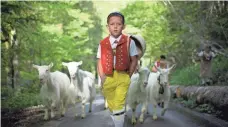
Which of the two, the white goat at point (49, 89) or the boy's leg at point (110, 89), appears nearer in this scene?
the boy's leg at point (110, 89)

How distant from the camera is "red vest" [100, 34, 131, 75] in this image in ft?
18.6

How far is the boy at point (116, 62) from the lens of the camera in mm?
5680

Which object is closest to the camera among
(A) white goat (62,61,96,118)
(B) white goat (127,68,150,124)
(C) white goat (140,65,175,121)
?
(B) white goat (127,68,150,124)

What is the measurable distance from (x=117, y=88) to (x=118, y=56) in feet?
1.63

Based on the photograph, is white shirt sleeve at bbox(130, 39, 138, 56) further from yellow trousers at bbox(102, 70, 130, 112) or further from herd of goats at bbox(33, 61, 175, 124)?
herd of goats at bbox(33, 61, 175, 124)

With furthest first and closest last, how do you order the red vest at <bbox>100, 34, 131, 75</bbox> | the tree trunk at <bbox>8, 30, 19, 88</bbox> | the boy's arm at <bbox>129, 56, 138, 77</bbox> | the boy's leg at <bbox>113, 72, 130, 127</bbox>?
1. the tree trunk at <bbox>8, 30, 19, 88</bbox>
2. the boy's arm at <bbox>129, 56, 138, 77</bbox>
3. the red vest at <bbox>100, 34, 131, 75</bbox>
4. the boy's leg at <bbox>113, 72, 130, 127</bbox>

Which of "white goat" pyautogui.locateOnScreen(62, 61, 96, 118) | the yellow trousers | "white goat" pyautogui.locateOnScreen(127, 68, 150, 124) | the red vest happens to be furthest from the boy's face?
"white goat" pyautogui.locateOnScreen(62, 61, 96, 118)

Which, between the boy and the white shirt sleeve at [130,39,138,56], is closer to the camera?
the boy

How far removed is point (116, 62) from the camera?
224 inches

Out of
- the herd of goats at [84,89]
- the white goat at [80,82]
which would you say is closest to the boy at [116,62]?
the herd of goats at [84,89]

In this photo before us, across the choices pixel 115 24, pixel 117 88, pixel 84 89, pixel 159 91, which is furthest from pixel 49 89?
pixel 115 24

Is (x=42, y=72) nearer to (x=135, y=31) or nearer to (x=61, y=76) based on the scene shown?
(x=61, y=76)

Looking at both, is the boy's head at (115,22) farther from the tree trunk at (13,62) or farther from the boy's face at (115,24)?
the tree trunk at (13,62)

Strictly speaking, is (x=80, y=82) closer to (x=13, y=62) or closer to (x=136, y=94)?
(x=136, y=94)
